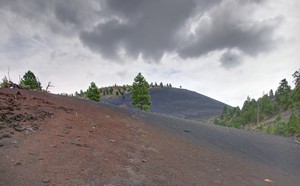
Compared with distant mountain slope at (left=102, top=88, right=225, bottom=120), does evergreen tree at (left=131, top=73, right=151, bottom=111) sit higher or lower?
lower

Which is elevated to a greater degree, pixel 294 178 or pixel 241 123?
pixel 241 123

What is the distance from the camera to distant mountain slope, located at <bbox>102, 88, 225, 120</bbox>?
99500 millimetres

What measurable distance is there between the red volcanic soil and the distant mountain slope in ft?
251

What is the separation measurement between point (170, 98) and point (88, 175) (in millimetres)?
115319

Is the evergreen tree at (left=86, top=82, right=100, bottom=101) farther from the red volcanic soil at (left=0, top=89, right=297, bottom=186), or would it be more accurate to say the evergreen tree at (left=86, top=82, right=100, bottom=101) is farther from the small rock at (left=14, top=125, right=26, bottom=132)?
the small rock at (left=14, top=125, right=26, bottom=132)

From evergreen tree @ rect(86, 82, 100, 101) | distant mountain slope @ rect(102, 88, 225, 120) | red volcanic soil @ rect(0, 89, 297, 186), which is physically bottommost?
red volcanic soil @ rect(0, 89, 297, 186)

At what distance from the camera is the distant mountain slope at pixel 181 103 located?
99500 mm

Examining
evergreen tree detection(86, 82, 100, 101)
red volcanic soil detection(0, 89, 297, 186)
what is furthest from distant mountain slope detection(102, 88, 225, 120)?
red volcanic soil detection(0, 89, 297, 186)

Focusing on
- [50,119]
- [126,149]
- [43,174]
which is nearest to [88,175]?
[43,174]

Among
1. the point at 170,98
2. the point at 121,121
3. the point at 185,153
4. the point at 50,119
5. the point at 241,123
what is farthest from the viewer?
the point at 170,98

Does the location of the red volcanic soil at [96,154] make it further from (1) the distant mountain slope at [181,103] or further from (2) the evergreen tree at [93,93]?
(1) the distant mountain slope at [181,103]

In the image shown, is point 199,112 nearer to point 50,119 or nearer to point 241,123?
point 241,123

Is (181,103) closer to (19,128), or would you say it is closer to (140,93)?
(140,93)

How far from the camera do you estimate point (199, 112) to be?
107 m
